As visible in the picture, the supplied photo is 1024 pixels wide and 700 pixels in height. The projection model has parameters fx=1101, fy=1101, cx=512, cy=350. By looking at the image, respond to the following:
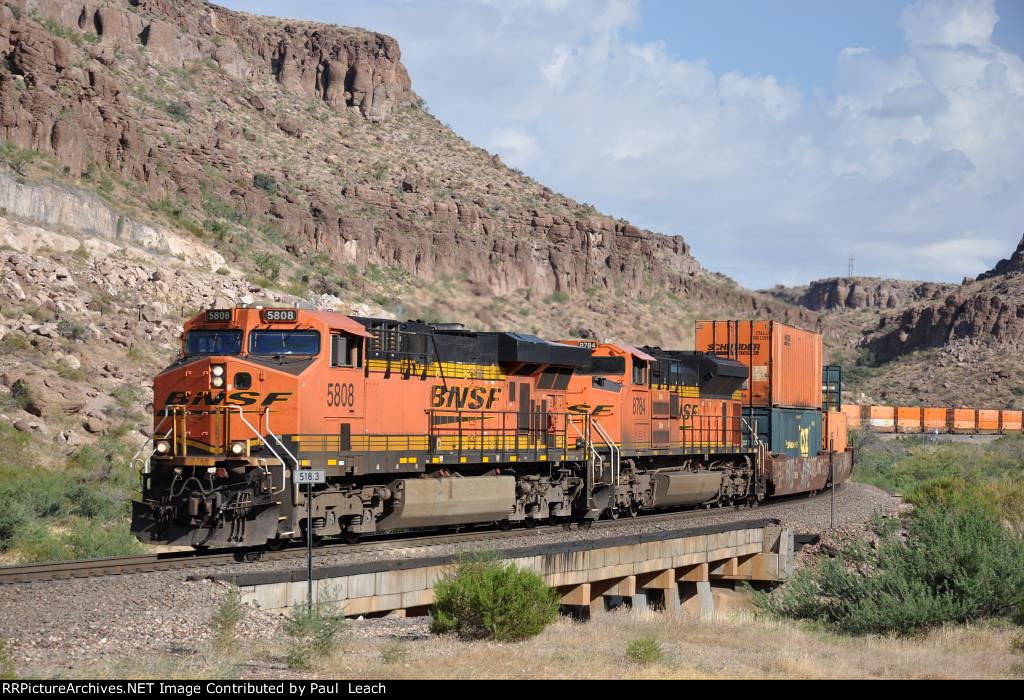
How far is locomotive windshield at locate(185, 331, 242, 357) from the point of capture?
16.2 meters

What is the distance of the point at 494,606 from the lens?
1309 cm

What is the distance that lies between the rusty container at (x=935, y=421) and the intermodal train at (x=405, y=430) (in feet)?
163

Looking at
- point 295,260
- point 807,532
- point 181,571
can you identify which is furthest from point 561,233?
point 181,571

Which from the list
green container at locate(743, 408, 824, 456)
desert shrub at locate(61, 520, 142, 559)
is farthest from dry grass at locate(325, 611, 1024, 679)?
green container at locate(743, 408, 824, 456)

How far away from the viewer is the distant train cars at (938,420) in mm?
71125

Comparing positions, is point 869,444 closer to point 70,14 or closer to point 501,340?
point 501,340

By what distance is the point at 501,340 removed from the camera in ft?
65.8

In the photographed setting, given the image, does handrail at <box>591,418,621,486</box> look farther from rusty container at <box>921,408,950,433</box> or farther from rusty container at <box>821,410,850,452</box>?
rusty container at <box>921,408,950,433</box>

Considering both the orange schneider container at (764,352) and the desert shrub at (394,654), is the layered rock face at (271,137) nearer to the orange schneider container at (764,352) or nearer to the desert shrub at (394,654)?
the orange schneider container at (764,352)

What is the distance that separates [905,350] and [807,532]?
87.2 m

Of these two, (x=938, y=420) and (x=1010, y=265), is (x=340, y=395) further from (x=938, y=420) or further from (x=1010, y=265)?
(x=1010, y=265)

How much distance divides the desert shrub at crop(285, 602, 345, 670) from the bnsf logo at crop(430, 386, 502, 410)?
21.8 ft

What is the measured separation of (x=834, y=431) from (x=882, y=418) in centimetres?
3771

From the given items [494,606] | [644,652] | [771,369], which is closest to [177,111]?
[771,369]
